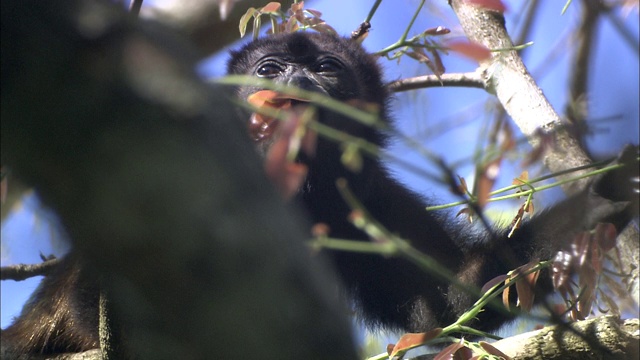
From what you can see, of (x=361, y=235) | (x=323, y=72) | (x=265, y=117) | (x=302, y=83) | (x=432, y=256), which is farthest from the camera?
(x=323, y=72)

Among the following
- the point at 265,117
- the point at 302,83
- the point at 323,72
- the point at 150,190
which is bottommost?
the point at 150,190

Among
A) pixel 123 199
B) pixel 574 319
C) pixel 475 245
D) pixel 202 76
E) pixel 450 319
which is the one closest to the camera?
pixel 123 199

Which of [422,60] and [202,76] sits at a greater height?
[422,60]

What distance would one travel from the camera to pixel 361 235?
405 centimetres

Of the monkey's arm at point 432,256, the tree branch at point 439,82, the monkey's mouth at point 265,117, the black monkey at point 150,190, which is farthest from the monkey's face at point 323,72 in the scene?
the black monkey at point 150,190

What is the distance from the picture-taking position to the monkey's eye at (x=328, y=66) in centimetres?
418

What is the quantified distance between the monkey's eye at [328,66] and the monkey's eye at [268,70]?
238 millimetres

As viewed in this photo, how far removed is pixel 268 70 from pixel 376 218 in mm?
1063

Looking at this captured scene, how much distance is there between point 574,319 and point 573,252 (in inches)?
22.2

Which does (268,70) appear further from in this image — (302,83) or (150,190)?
(150,190)

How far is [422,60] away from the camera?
127 inches

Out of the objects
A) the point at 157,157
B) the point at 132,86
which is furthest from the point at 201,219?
the point at 132,86

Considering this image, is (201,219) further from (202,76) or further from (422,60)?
(422,60)

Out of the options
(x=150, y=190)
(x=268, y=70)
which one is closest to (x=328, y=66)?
(x=268, y=70)
